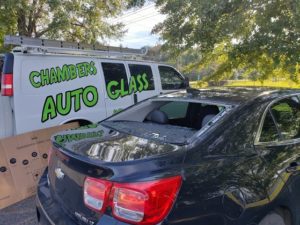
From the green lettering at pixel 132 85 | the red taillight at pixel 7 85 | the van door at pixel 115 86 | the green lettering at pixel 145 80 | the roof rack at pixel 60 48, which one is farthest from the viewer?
the green lettering at pixel 145 80

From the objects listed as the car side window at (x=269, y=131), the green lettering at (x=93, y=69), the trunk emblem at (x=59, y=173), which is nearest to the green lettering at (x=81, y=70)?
the green lettering at (x=93, y=69)

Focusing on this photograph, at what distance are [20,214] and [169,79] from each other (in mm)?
4428

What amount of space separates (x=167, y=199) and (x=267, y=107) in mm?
1355

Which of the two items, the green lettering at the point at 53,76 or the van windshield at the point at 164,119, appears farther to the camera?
the green lettering at the point at 53,76

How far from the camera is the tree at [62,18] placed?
11727mm

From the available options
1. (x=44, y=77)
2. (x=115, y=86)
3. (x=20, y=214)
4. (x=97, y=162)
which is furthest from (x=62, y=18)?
(x=97, y=162)

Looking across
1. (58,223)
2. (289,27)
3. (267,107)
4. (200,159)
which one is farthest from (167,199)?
(289,27)

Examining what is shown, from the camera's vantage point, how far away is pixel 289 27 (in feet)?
24.6

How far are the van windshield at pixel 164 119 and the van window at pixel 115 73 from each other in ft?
7.72

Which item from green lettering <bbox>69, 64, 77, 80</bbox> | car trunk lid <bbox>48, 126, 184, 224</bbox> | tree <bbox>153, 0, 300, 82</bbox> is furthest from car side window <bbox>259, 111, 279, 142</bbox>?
tree <bbox>153, 0, 300, 82</bbox>

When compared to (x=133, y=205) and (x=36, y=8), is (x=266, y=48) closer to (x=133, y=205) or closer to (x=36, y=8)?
(x=133, y=205)

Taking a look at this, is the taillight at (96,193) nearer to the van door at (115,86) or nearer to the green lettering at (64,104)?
the green lettering at (64,104)

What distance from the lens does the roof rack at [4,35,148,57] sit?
4.89m

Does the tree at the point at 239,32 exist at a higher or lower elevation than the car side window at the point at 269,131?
higher
